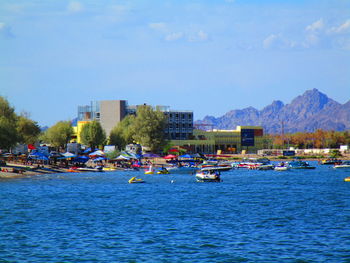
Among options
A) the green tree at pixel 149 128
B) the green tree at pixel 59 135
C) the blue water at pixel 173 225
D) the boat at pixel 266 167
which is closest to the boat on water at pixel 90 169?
the boat at pixel 266 167

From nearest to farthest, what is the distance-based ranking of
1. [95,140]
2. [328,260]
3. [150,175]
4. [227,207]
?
[328,260], [227,207], [150,175], [95,140]

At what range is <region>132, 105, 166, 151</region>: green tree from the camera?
194 metres

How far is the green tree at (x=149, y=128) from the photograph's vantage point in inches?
7651

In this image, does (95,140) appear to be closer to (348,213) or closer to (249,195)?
(249,195)

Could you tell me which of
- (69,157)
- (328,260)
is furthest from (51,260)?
(69,157)

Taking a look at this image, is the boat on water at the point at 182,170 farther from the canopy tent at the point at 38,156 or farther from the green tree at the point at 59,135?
the green tree at the point at 59,135

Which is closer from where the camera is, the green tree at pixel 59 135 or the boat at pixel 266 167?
the boat at pixel 266 167

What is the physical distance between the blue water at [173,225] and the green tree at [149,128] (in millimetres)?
99802

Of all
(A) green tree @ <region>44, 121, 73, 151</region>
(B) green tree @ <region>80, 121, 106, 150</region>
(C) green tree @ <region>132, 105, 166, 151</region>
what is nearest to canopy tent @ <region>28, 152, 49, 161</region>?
(B) green tree @ <region>80, 121, 106, 150</region>

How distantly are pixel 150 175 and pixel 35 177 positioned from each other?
2621 centimetres

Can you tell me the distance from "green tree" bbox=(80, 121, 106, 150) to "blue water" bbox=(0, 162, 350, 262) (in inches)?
3758

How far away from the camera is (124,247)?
4297cm

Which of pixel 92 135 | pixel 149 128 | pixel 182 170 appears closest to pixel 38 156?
pixel 182 170

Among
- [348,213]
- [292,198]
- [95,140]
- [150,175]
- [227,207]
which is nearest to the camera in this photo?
[348,213]
